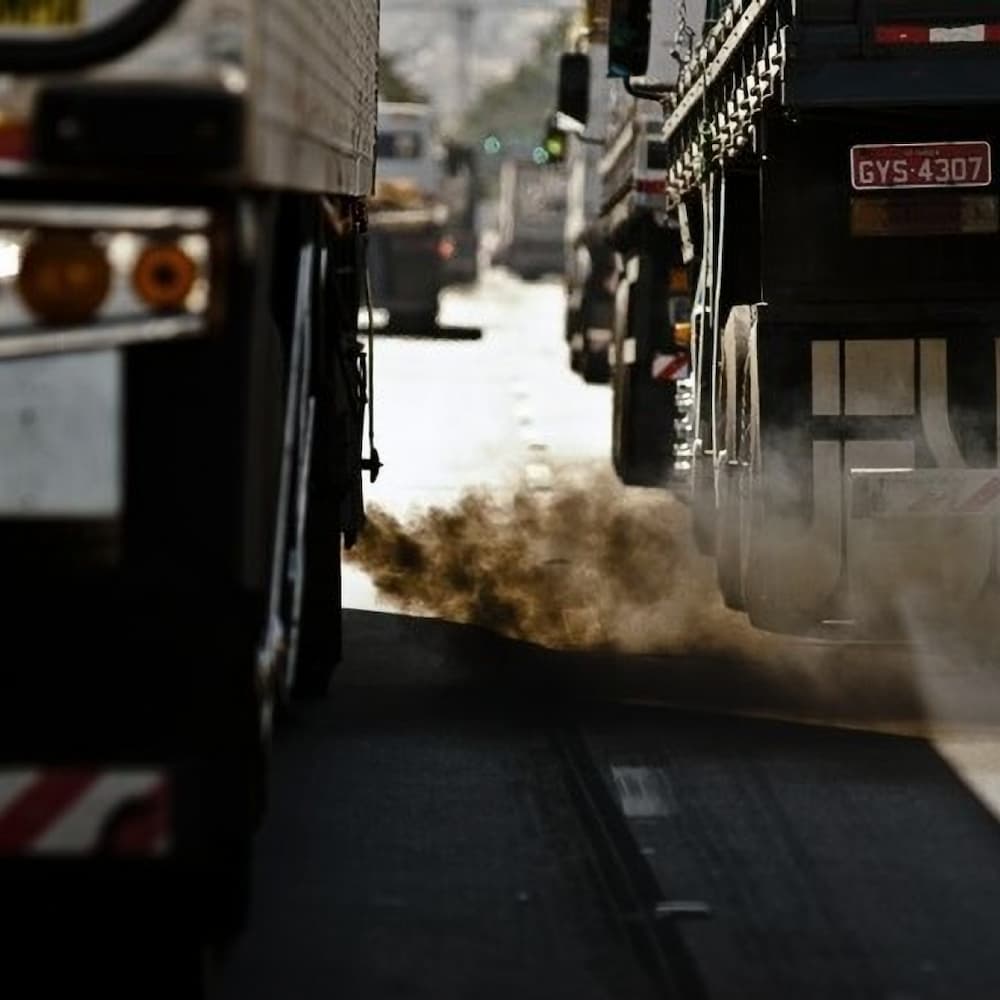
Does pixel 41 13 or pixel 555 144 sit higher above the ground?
pixel 555 144

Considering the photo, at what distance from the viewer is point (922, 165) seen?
1247 centimetres

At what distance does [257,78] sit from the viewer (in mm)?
6160

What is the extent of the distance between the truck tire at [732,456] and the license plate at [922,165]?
1234mm

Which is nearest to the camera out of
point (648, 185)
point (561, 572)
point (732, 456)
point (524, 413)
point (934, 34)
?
point (934, 34)

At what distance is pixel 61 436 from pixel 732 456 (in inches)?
330

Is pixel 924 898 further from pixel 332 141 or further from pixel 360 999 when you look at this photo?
pixel 332 141

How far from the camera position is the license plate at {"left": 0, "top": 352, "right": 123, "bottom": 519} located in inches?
240

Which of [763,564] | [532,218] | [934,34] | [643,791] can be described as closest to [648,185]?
[763,564]

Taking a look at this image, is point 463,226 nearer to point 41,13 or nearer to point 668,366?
point 668,366

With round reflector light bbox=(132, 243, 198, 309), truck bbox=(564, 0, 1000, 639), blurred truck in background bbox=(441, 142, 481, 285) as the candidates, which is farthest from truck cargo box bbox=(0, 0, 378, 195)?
blurred truck in background bbox=(441, 142, 481, 285)

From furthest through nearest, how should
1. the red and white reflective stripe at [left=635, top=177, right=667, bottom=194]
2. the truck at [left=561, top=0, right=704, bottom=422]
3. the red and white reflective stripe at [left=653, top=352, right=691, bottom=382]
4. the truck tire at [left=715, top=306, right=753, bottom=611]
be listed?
1. the red and white reflective stripe at [left=635, top=177, right=667, bottom=194]
2. the truck at [left=561, top=0, right=704, bottom=422]
3. the red and white reflective stripe at [left=653, top=352, right=691, bottom=382]
4. the truck tire at [left=715, top=306, right=753, bottom=611]

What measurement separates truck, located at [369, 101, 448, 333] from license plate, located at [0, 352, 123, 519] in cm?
Answer: 4407

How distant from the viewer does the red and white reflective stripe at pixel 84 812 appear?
6109 mm

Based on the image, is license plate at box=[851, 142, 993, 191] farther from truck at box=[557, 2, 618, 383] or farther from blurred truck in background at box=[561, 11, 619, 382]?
blurred truck in background at box=[561, 11, 619, 382]
